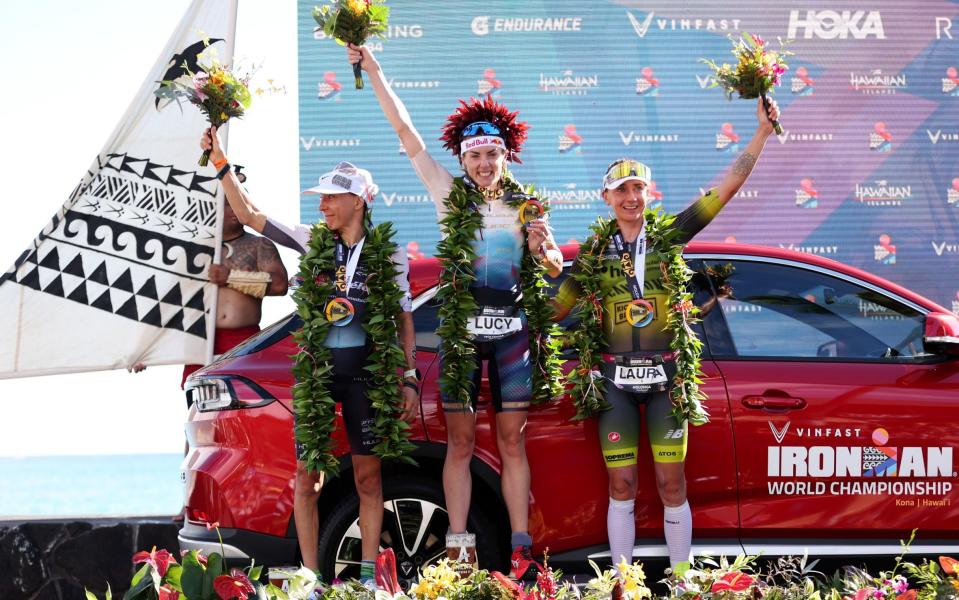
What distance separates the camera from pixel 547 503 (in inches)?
161

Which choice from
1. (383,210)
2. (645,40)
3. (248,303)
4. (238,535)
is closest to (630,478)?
(238,535)

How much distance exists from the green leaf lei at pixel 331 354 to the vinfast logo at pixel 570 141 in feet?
10.2

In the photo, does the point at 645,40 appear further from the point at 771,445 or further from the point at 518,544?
the point at 518,544

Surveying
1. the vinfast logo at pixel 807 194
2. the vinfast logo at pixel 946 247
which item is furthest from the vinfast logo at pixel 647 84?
the vinfast logo at pixel 946 247

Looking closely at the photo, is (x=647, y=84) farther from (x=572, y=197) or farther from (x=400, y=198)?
(x=400, y=198)

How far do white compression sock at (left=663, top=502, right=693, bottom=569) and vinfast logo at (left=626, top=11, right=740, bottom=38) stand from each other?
4.14m

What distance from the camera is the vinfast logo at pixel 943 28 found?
7.29 meters

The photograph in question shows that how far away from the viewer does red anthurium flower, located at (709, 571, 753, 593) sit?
2115 mm

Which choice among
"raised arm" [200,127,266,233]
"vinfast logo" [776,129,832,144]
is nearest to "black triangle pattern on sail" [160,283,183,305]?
"raised arm" [200,127,266,233]

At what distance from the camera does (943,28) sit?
731cm

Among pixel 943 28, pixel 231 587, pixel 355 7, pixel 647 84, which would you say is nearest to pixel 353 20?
pixel 355 7

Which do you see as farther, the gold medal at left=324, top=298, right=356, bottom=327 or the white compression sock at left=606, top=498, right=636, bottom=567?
the gold medal at left=324, top=298, right=356, bottom=327

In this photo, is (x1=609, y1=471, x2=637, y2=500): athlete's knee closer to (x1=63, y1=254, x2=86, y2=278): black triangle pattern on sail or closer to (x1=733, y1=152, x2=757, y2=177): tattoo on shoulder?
(x1=733, y1=152, x2=757, y2=177): tattoo on shoulder

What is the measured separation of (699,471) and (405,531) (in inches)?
48.2
